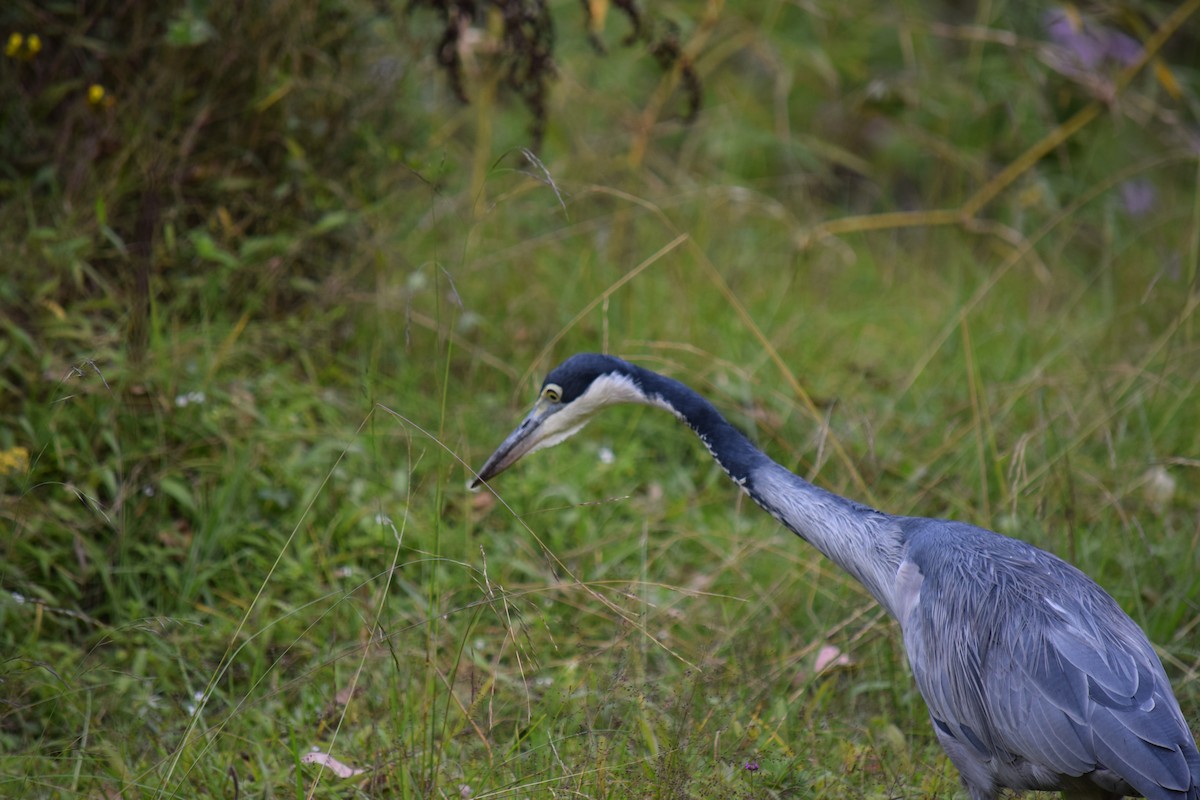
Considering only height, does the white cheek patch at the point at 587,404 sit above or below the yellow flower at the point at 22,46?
below

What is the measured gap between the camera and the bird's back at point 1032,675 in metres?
2.48

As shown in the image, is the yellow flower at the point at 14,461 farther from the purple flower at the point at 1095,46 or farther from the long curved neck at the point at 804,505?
the purple flower at the point at 1095,46

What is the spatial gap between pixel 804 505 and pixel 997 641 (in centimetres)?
62

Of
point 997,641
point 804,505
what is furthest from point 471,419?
point 997,641

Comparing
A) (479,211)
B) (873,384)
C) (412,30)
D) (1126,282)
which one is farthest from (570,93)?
(1126,282)

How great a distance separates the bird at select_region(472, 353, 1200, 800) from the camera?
2.51m

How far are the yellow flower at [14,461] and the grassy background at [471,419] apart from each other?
0.05 metres

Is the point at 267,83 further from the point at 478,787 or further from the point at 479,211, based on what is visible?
the point at 478,787

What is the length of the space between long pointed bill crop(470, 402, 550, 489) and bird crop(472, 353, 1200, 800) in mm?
119

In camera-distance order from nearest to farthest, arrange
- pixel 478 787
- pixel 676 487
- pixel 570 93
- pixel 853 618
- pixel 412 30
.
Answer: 1. pixel 478 787
2. pixel 853 618
3. pixel 676 487
4. pixel 412 30
5. pixel 570 93

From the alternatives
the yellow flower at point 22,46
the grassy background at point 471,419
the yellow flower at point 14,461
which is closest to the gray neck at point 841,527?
the grassy background at point 471,419

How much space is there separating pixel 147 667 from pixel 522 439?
1.34 m

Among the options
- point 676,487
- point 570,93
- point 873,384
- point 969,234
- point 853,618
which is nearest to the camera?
point 853,618

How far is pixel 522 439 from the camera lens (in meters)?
3.51
